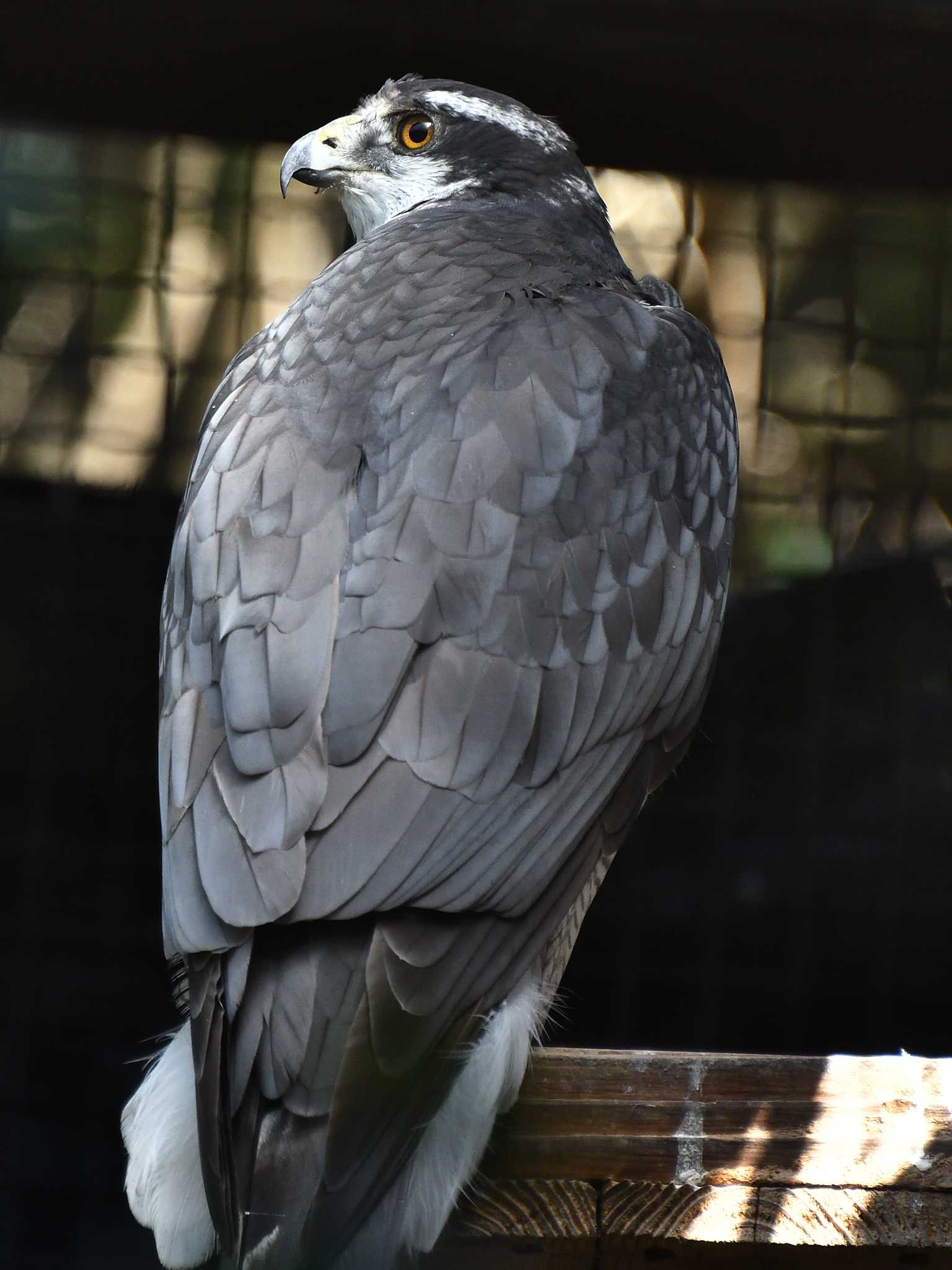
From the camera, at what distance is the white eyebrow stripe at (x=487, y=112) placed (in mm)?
3119

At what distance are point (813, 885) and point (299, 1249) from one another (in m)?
3.52

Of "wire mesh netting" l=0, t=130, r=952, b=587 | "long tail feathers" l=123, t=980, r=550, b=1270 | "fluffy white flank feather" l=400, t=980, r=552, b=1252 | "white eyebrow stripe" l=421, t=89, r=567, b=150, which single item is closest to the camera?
"long tail feathers" l=123, t=980, r=550, b=1270

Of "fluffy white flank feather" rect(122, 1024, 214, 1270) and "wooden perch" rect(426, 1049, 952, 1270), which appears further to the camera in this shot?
"fluffy white flank feather" rect(122, 1024, 214, 1270)

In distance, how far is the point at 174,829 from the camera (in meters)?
2.01

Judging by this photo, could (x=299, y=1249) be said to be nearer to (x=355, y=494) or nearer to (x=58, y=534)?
(x=355, y=494)

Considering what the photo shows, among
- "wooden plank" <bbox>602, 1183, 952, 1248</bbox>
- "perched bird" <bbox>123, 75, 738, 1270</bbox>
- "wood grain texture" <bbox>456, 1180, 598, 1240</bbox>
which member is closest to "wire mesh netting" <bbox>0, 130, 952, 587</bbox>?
"perched bird" <bbox>123, 75, 738, 1270</bbox>

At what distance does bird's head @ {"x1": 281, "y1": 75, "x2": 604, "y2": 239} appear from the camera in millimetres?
3123

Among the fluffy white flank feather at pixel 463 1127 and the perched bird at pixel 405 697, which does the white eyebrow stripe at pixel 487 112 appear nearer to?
the perched bird at pixel 405 697

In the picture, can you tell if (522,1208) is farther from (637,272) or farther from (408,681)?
(637,272)

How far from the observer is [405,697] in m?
2.01

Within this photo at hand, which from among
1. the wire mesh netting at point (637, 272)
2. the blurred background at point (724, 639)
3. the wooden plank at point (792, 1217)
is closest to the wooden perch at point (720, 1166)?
the wooden plank at point (792, 1217)

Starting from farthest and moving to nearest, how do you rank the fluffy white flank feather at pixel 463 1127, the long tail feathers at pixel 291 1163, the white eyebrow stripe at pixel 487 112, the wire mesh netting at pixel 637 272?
the wire mesh netting at pixel 637 272, the white eyebrow stripe at pixel 487 112, the fluffy white flank feather at pixel 463 1127, the long tail feathers at pixel 291 1163

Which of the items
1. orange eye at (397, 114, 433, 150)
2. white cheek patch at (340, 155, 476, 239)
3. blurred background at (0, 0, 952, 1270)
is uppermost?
orange eye at (397, 114, 433, 150)

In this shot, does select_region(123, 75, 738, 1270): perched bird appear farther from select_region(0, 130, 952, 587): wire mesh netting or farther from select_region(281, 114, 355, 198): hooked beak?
select_region(0, 130, 952, 587): wire mesh netting
